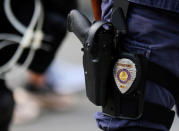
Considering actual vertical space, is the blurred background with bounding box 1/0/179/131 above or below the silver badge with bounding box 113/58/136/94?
below

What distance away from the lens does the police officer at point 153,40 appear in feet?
5.08

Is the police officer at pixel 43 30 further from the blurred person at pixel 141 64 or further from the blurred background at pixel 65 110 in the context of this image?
the blurred person at pixel 141 64

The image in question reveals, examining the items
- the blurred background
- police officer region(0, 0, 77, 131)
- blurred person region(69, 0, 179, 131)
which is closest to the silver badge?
blurred person region(69, 0, 179, 131)

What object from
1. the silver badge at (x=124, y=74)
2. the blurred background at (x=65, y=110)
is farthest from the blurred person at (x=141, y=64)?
the blurred background at (x=65, y=110)

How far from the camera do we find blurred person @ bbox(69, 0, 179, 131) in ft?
5.10

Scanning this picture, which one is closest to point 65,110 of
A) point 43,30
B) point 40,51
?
point 40,51

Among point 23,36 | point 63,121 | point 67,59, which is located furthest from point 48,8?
point 67,59

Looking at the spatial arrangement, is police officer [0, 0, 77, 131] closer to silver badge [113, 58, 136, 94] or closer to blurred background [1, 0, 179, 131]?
blurred background [1, 0, 179, 131]

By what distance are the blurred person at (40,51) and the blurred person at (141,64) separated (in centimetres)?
106

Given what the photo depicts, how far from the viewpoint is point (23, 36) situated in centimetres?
260

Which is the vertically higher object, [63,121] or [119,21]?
[119,21]

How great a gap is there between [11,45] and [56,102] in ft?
4.62

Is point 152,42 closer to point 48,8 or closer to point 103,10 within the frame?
point 103,10

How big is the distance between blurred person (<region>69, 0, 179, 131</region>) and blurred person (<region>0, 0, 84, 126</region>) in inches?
41.7
